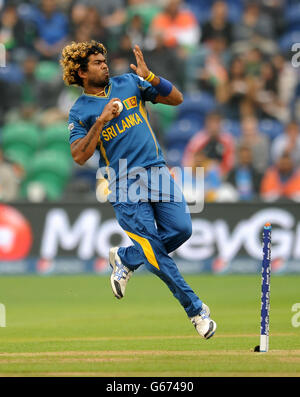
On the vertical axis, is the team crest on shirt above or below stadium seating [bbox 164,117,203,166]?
below

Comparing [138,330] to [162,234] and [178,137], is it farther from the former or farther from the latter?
[178,137]

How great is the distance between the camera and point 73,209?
48.8ft

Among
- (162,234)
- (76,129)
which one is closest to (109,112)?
(76,129)

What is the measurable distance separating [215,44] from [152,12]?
5.40 feet

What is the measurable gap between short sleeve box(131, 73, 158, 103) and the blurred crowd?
22.2ft

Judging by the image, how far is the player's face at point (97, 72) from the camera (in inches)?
314

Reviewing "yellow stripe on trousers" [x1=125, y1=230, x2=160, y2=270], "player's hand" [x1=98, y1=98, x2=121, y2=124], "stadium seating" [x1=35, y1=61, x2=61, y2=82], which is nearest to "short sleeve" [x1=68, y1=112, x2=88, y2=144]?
"player's hand" [x1=98, y1=98, x2=121, y2=124]

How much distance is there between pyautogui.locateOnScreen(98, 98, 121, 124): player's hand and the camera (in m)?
7.59

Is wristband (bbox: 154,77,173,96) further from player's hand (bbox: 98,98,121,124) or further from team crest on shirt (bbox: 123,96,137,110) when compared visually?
player's hand (bbox: 98,98,121,124)

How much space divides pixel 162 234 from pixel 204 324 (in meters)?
0.90

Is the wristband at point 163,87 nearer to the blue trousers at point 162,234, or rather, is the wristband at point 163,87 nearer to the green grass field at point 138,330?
the blue trousers at point 162,234
